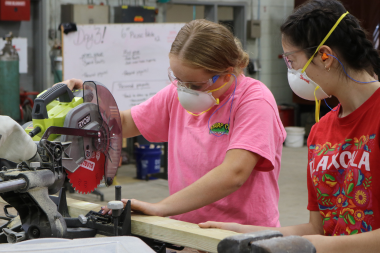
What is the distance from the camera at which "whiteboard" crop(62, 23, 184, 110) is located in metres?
3.90

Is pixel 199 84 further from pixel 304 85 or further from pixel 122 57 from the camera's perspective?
pixel 122 57

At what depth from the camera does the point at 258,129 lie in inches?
47.8

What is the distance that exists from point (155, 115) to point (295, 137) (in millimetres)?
5176

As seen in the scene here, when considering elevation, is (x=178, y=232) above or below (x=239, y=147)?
below

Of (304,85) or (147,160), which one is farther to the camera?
(147,160)

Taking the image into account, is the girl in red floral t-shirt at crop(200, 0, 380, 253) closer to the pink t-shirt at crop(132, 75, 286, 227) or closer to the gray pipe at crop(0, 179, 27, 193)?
the pink t-shirt at crop(132, 75, 286, 227)

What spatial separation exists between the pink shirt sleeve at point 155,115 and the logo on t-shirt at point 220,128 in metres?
0.21

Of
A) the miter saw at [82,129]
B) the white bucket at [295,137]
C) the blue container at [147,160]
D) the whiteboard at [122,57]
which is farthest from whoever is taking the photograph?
the white bucket at [295,137]

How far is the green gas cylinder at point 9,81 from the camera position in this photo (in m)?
3.94

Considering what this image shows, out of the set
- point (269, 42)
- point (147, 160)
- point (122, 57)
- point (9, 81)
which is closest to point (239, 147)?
point (122, 57)

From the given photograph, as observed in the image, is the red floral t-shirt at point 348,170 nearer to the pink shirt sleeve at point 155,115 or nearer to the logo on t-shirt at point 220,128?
the logo on t-shirt at point 220,128

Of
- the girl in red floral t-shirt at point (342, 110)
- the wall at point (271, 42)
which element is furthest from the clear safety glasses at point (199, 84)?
the wall at point (271, 42)

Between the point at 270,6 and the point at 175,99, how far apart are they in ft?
18.8

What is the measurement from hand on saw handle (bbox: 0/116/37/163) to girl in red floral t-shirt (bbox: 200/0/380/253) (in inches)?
16.2
